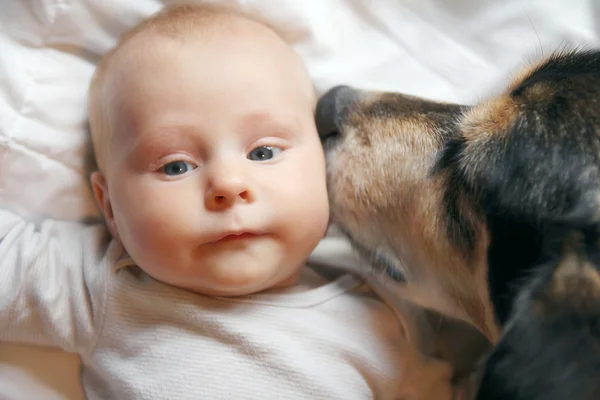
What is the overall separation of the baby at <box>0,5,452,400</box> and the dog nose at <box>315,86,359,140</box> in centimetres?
3

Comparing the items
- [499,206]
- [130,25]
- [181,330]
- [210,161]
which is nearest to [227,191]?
[210,161]

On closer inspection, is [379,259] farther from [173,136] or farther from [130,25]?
[130,25]

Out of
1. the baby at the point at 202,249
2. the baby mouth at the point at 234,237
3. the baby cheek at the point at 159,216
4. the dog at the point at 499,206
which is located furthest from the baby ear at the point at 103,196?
the dog at the point at 499,206

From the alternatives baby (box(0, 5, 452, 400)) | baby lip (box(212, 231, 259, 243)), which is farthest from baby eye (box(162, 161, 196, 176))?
baby lip (box(212, 231, 259, 243))

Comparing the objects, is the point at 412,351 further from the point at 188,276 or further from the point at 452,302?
the point at 188,276

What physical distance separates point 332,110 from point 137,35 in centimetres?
37

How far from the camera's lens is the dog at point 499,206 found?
84 cm

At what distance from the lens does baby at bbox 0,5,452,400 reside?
3.43ft

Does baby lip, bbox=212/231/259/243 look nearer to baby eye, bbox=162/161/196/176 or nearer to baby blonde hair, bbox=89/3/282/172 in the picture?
baby eye, bbox=162/161/196/176

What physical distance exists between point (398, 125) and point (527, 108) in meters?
0.24

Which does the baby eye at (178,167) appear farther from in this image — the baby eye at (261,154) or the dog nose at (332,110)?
the dog nose at (332,110)

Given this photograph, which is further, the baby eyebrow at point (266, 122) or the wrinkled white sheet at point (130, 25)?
the wrinkled white sheet at point (130, 25)

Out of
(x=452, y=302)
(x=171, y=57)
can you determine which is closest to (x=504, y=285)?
(x=452, y=302)

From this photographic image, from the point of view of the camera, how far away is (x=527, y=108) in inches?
40.9
